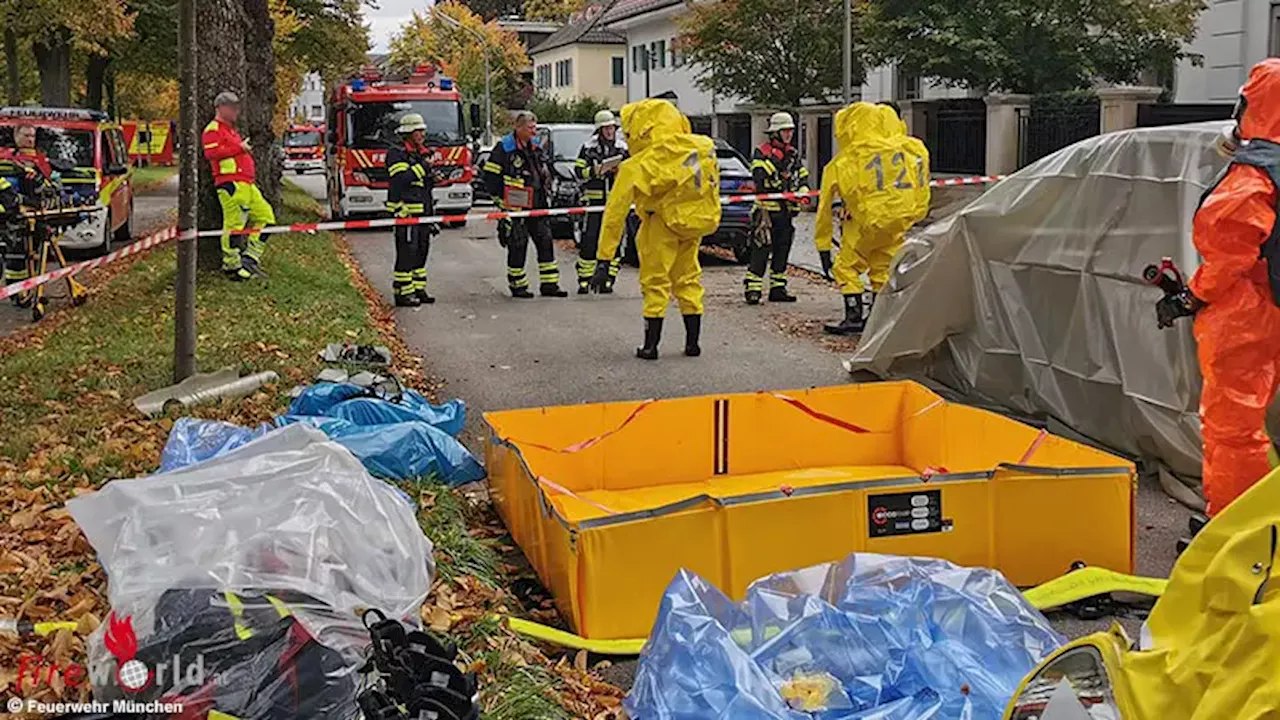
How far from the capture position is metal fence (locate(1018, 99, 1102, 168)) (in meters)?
21.0

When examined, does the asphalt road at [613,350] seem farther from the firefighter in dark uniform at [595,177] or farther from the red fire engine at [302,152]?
the red fire engine at [302,152]

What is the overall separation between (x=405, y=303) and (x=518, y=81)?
188ft

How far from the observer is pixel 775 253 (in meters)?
13.6

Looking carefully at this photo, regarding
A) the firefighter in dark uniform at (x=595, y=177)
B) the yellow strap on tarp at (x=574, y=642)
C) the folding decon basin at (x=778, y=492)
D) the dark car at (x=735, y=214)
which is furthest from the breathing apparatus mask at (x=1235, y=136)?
the dark car at (x=735, y=214)

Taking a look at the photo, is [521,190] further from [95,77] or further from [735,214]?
[95,77]

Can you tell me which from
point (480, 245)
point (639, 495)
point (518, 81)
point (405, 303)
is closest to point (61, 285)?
point (405, 303)

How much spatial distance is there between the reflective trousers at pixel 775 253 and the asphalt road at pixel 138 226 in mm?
6803

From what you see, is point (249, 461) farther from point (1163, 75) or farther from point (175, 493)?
point (1163, 75)

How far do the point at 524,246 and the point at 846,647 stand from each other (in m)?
10.3

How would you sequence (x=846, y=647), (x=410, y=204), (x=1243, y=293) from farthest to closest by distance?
(x=410, y=204) < (x=1243, y=293) < (x=846, y=647)

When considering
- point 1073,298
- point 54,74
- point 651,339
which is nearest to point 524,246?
point 651,339

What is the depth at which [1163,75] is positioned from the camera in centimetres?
2252

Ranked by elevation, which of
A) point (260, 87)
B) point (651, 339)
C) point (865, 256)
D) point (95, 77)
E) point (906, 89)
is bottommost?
point (651, 339)

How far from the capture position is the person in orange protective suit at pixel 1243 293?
5.30 meters
